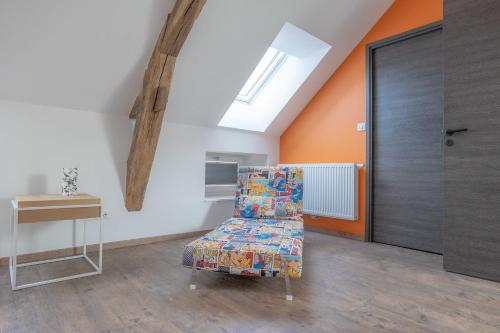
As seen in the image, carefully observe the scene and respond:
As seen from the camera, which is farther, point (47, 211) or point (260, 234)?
point (260, 234)

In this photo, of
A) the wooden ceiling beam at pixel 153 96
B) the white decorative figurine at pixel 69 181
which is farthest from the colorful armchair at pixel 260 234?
the white decorative figurine at pixel 69 181

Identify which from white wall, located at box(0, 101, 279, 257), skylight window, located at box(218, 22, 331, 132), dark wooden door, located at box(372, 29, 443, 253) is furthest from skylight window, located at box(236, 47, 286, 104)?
dark wooden door, located at box(372, 29, 443, 253)

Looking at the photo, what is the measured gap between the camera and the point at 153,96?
2.45 meters

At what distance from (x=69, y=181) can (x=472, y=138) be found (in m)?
3.02

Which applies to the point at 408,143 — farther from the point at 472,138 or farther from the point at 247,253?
the point at 247,253

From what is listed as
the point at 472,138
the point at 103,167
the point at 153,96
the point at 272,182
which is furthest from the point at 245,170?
the point at 472,138

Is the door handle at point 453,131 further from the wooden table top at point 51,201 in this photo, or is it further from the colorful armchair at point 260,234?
the wooden table top at point 51,201

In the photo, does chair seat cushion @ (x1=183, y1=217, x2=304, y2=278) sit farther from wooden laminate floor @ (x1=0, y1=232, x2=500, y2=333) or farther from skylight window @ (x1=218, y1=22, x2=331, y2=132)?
skylight window @ (x1=218, y1=22, x2=331, y2=132)

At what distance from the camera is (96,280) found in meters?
2.05

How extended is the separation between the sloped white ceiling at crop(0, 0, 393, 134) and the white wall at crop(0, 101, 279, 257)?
0.16 metres

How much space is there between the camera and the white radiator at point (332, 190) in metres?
3.28

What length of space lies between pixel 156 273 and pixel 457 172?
2.31m

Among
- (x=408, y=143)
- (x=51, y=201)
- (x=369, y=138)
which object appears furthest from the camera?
(x=369, y=138)

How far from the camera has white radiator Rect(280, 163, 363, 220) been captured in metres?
3.28
